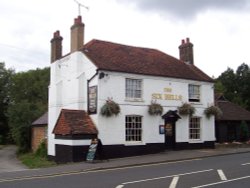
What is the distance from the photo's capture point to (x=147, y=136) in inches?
997

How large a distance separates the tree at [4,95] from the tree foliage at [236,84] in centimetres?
3487

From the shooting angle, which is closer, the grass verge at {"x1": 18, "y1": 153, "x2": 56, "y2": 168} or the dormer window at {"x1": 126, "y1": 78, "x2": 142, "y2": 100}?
the dormer window at {"x1": 126, "y1": 78, "x2": 142, "y2": 100}

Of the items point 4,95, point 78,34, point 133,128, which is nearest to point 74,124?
point 133,128

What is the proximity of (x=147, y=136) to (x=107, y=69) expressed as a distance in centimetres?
530

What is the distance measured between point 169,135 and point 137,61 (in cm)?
567

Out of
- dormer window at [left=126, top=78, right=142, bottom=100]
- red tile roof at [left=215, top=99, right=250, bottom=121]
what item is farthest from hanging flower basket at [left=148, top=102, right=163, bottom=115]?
Answer: red tile roof at [left=215, top=99, right=250, bottom=121]

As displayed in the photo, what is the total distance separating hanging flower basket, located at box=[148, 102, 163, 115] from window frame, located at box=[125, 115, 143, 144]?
0.80 m

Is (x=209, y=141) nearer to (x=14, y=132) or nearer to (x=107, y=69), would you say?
(x=107, y=69)

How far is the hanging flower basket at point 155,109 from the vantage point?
82.5 feet

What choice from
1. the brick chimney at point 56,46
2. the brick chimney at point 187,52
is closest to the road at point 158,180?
the brick chimney at point 56,46

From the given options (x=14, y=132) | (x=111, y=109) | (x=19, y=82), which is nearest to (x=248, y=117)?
(x=111, y=109)

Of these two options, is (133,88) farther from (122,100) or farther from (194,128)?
(194,128)

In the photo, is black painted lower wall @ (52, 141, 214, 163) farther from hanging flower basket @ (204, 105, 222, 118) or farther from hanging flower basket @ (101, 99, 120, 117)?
hanging flower basket @ (204, 105, 222, 118)

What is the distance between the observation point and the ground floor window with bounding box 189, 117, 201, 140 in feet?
91.7
